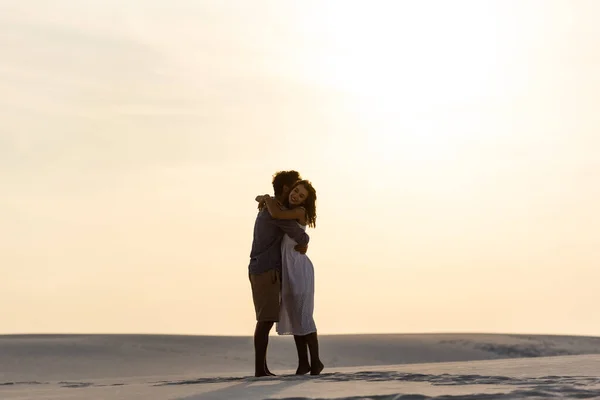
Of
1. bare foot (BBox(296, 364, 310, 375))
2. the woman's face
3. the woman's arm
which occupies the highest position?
the woman's face

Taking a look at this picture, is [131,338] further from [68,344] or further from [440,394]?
[440,394]

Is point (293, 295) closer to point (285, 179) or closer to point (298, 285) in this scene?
point (298, 285)

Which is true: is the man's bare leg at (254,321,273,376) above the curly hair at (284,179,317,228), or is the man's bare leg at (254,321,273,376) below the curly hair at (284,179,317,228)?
below

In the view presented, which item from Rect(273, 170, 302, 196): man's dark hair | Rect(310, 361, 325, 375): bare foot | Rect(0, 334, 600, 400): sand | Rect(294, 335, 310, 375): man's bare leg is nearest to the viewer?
Rect(0, 334, 600, 400): sand

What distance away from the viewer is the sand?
5609 millimetres

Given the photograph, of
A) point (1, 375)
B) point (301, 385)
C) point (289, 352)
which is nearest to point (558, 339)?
point (289, 352)

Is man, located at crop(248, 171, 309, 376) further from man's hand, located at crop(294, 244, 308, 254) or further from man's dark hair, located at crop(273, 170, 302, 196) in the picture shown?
man's dark hair, located at crop(273, 170, 302, 196)

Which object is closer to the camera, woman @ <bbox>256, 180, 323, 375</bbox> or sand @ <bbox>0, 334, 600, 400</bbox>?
sand @ <bbox>0, 334, 600, 400</bbox>

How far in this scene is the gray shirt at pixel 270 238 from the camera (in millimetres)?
8320

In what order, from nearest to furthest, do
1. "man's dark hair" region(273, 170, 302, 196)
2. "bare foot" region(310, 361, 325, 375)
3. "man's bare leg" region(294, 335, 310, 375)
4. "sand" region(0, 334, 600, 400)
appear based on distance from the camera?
"sand" region(0, 334, 600, 400)
"bare foot" region(310, 361, 325, 375)
"man's bare leg" region(294, 335, 310, 375)
"man's dark hair" region(273, 170, 302, 196)

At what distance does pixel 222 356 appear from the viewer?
15.7 m

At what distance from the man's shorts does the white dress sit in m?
0.09

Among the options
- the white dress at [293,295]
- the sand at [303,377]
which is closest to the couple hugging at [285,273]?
the white dress at [293,295]

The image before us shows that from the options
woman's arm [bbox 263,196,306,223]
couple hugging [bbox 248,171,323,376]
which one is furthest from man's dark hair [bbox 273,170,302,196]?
woman's arm [bbox 263,196,306,223]
